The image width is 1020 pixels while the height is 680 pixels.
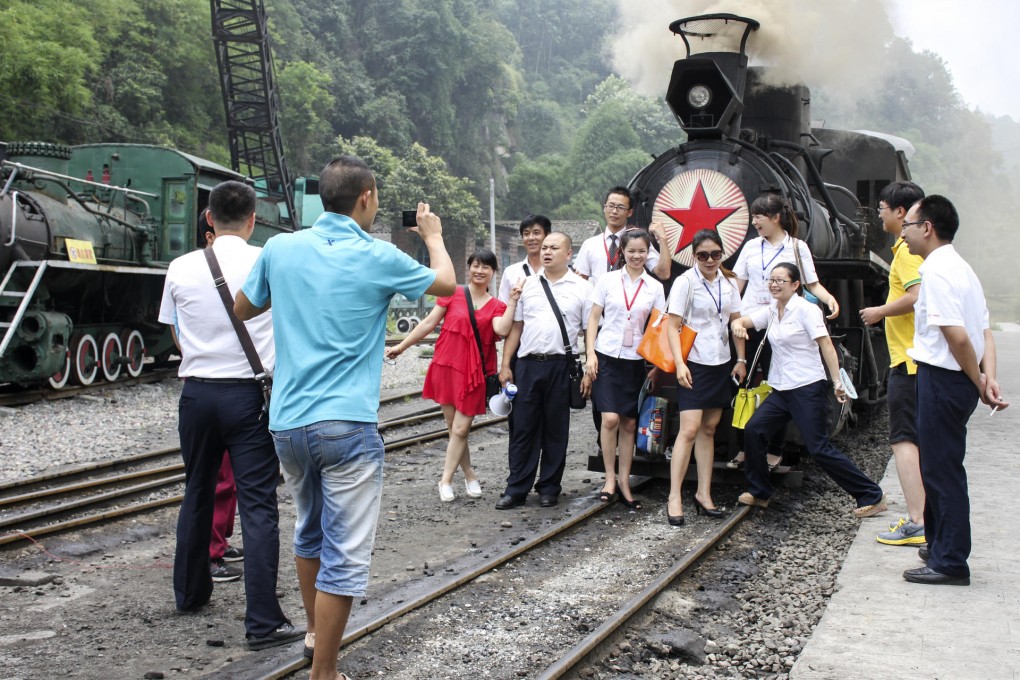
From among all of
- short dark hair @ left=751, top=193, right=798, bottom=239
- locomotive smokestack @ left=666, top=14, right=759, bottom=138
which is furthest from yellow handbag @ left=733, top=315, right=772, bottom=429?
locomotive smokestack @ left=666, top=14, right=759, bottom=138

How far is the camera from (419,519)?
6.23 metres

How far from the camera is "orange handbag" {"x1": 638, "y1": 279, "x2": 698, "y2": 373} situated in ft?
19.7

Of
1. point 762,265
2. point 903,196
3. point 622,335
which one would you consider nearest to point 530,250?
point 622,335

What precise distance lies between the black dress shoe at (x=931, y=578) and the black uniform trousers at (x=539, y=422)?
2.45 meters

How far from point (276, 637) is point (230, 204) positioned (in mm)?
1818

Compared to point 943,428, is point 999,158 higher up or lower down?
higher up

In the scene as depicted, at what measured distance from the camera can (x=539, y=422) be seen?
21.5 ft

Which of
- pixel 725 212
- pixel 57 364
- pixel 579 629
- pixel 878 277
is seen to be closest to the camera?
pixel 579 629

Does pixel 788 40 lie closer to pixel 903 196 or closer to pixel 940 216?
pixel 903 196

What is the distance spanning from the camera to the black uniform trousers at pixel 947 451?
4.45 metres

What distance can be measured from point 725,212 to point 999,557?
3269 mm

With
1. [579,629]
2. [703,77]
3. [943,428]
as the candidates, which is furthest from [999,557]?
[703,77]

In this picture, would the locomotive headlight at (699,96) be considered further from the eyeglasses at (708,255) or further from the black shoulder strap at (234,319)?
the black shoulder strap at (234,319)

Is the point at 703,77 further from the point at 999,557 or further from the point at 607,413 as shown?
the point at 999,557
